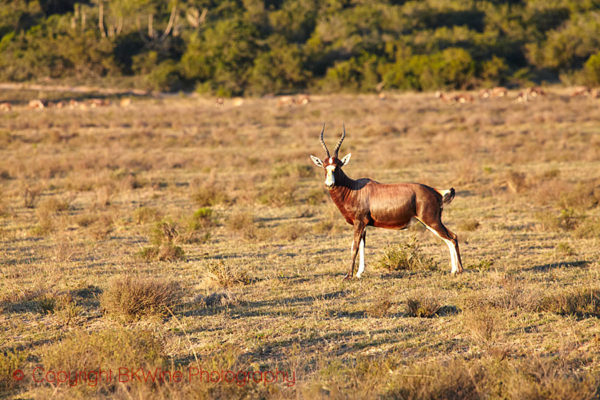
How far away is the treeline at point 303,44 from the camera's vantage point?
57.4m

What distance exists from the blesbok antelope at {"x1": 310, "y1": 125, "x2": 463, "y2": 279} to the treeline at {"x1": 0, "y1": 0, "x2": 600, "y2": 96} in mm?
47644

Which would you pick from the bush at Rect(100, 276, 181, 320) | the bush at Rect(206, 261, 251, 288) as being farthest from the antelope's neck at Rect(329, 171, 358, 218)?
the bush at Rect(100, 276, 181, 320)

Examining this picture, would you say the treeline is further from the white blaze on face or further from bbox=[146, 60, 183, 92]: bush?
the white blaze on face

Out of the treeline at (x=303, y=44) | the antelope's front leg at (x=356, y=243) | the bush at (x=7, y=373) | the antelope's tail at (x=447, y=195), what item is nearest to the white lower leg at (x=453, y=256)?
the antelope's tail at (x=447, y=195)

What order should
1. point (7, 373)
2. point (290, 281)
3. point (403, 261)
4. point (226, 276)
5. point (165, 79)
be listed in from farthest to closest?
point (165, 79)
point (403, 261)
point (290, 281)
point (226, 276)
point (7, 373)

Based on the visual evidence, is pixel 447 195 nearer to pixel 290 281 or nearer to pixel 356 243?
pixel 356 243

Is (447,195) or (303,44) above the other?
(303,44)

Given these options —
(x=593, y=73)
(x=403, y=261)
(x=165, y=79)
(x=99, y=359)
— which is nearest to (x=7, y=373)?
(x=99, y=359)

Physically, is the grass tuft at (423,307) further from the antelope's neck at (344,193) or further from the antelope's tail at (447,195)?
the antelope's neck at (344,193)

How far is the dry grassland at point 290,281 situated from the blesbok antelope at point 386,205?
577 millimetres

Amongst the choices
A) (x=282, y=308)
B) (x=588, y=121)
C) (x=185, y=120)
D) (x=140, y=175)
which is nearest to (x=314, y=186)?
(x=140, y=175)

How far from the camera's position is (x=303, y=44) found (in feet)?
233

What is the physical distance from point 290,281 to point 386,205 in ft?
5.40

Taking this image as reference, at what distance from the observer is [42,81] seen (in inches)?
2330
